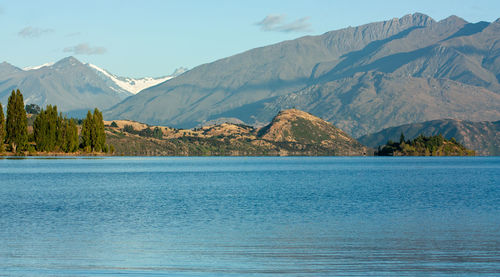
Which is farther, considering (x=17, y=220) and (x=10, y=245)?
(x=17, y=220)

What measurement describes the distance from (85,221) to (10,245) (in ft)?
62.4

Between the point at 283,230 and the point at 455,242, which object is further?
the point at 283,230

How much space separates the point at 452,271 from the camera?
135 ft

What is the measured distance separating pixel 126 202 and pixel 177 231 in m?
37.9

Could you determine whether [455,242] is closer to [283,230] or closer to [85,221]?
[283,230]

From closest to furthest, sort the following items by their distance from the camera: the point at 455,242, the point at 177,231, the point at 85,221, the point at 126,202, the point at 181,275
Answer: the point at 181,275
the point at 455,242
the point at 177,231
the point at 85,221
the point at 126,202

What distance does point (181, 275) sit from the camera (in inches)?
1591

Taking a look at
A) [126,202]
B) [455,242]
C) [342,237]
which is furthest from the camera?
[126,202]

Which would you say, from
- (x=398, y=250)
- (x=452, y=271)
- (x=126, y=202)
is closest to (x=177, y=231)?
(x=398, y=250)

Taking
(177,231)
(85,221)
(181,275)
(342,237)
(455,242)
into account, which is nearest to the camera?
Answer: (181,275)

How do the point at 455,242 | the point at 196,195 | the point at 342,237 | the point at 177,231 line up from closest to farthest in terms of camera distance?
the point at 455,242 < the point at 342,237 < the point at 177,231 < the point at 196,195

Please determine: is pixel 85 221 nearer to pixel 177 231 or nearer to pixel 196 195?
pixel 177 231

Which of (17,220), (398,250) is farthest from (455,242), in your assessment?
(17,220)

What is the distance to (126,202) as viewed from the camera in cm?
9894
